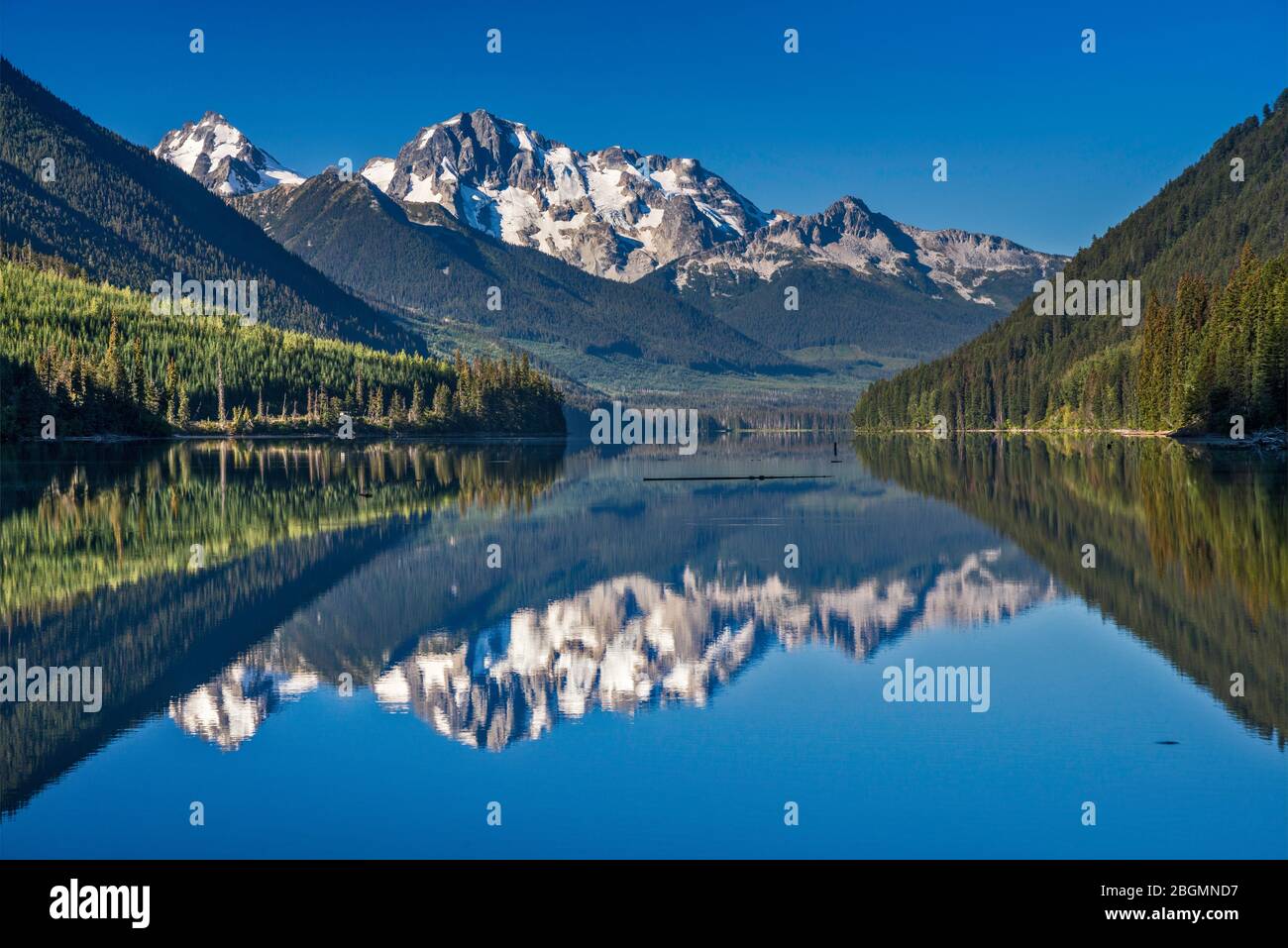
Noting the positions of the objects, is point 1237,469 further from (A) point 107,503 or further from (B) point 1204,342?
(A) point 107,503

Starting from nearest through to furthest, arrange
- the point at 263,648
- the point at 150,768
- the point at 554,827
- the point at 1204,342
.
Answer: the point at 554,827
the point at 150,768
the point at 263,648
the point at 1204,342

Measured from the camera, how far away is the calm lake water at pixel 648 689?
18.6 metres

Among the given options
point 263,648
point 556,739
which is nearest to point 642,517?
point 263,648

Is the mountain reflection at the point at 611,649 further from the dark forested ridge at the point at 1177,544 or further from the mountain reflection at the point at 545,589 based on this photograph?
the dark forested ridge at the point at 1177,544

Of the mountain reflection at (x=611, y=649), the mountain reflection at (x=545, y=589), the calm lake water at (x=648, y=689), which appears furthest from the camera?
the mountain reflection at (x=545, y=589)

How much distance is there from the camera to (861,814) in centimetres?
1884

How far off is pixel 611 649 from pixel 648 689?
5165 mm

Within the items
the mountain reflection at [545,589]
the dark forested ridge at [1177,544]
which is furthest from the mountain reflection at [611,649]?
the dark forested ridge at [1177,544]

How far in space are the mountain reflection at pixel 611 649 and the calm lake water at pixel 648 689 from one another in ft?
0.45

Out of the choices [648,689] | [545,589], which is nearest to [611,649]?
[648,689]

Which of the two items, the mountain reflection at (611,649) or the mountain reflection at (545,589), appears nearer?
the mountain reflection at (611,649)

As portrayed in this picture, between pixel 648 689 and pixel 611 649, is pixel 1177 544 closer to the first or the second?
pixel 611 649

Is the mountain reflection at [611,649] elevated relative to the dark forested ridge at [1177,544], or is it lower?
lower
